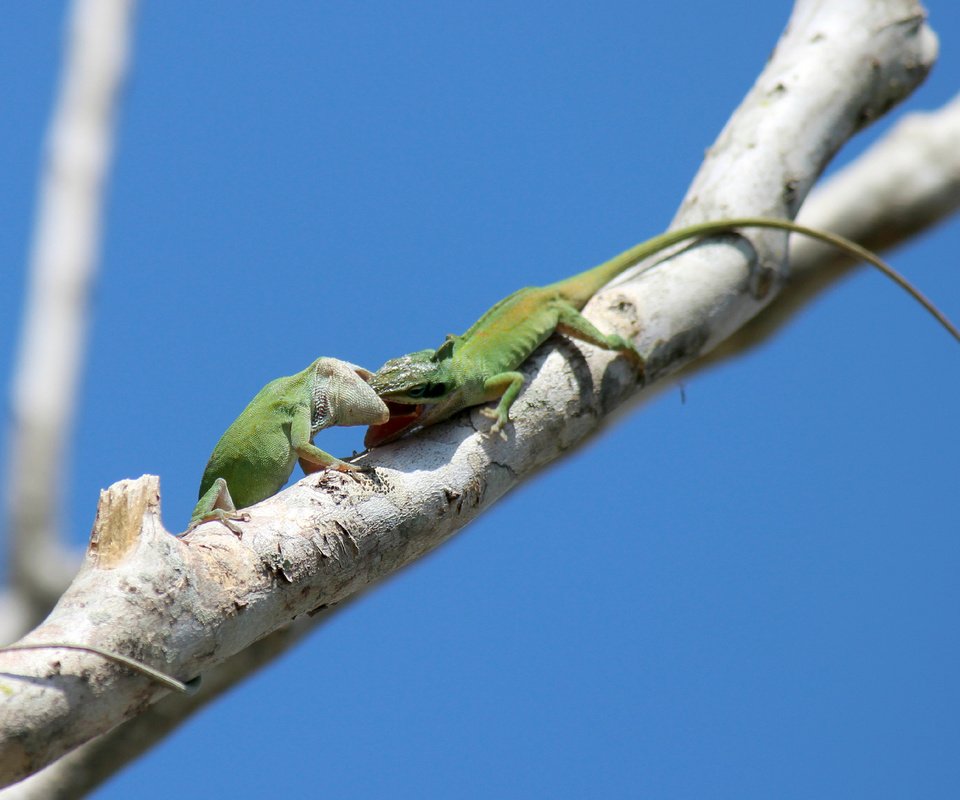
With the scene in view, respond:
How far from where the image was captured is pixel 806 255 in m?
9.13

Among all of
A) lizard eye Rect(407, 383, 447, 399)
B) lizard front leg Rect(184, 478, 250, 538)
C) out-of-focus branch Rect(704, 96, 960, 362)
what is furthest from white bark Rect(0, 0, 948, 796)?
out-of-focus branch Rect(704, 96, 960, 362)

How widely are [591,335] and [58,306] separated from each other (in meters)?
6.45

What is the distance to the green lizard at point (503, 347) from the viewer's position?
16.5 feet

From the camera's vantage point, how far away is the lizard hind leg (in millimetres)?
5394

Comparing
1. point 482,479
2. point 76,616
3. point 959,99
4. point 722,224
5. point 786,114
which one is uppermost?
point 959,99

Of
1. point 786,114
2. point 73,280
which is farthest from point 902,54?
point 73,280

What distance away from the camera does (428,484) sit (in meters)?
4.40

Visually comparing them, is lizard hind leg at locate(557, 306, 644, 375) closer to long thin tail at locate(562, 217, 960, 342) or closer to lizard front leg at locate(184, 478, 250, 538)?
long thin tail at locate(562, 217, 960, 342)

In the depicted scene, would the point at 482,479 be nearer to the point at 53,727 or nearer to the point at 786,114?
the point at 53,727

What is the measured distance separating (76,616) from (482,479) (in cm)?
185

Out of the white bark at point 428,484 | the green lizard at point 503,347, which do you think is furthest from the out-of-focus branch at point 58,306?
the green lizard at point 503,347

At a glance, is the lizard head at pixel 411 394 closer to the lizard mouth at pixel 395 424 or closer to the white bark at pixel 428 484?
the lizard mouth at pixel 395 424

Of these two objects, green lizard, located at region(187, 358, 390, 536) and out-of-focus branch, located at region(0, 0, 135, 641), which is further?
out-of-focus branch, located at region(0, 0, 135, 641)

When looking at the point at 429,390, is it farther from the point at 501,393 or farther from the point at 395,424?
the point at 501,393
